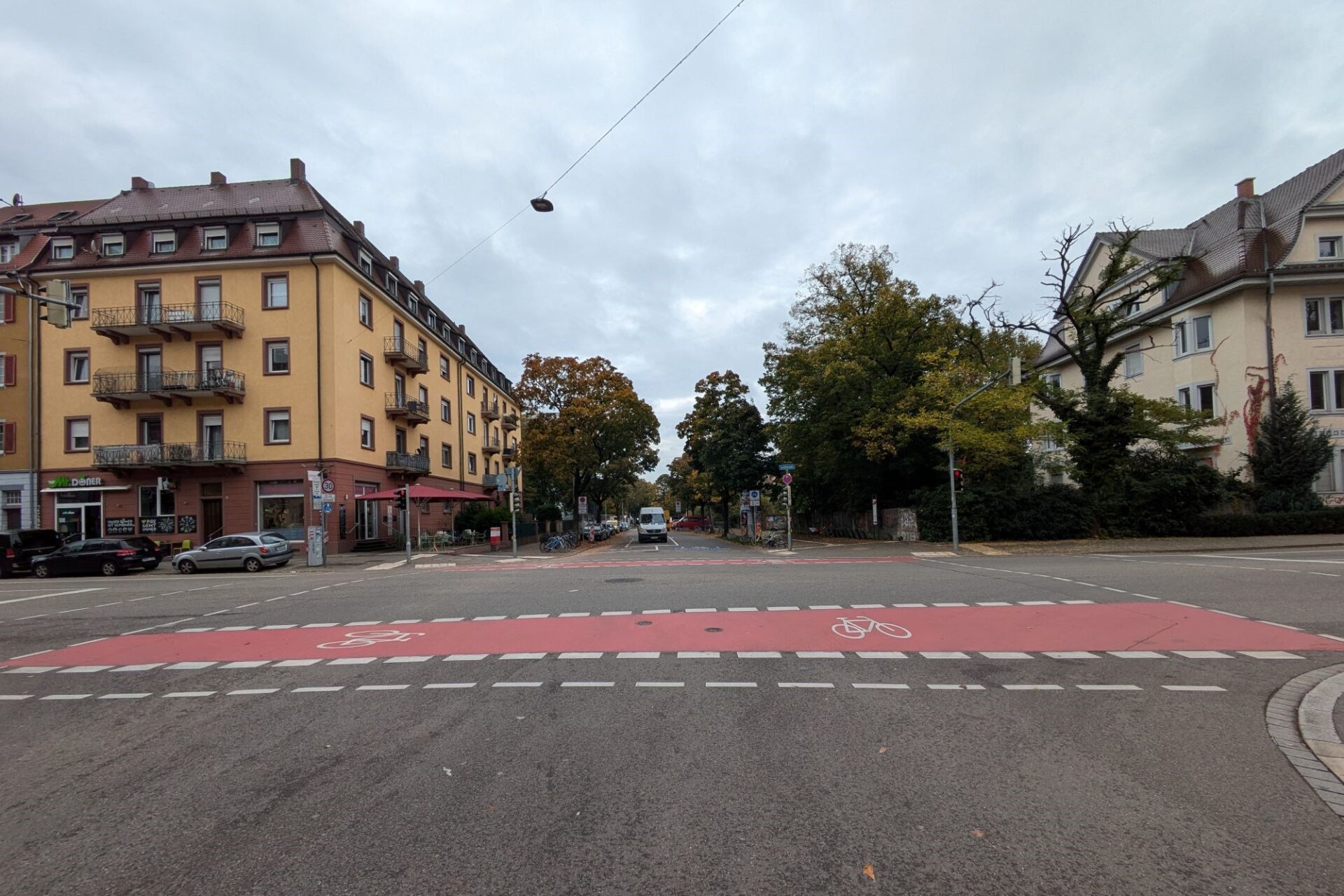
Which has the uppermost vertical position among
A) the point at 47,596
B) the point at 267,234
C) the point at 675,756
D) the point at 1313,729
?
the point at 267,234

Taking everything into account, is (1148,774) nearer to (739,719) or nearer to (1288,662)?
(739,719)

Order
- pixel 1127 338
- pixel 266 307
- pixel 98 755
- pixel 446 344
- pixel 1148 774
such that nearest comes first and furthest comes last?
pixel 1148 774 < pixel 98 755 < pixel 266 307 < pixel 1127 338 < pixel 446 344

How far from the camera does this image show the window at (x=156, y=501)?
106ft

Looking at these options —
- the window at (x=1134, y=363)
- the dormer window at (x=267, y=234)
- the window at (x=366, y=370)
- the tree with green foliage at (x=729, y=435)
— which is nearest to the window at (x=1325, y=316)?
the window at (x=1134, y=363)

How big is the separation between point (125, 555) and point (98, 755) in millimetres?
24632

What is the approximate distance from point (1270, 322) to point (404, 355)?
40901mm

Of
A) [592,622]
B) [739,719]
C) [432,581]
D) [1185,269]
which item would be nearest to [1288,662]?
[739,719]

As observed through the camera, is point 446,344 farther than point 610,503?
No

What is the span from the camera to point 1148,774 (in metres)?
4.33

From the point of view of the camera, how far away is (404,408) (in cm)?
3791

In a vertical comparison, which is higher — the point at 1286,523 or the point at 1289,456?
the point at 1289,456

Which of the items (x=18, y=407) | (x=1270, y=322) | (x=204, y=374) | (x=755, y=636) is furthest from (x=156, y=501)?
(x=1270, y=322)

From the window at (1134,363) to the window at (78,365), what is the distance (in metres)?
51.8

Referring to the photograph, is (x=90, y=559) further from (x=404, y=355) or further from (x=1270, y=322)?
(x=1270, y=322)
